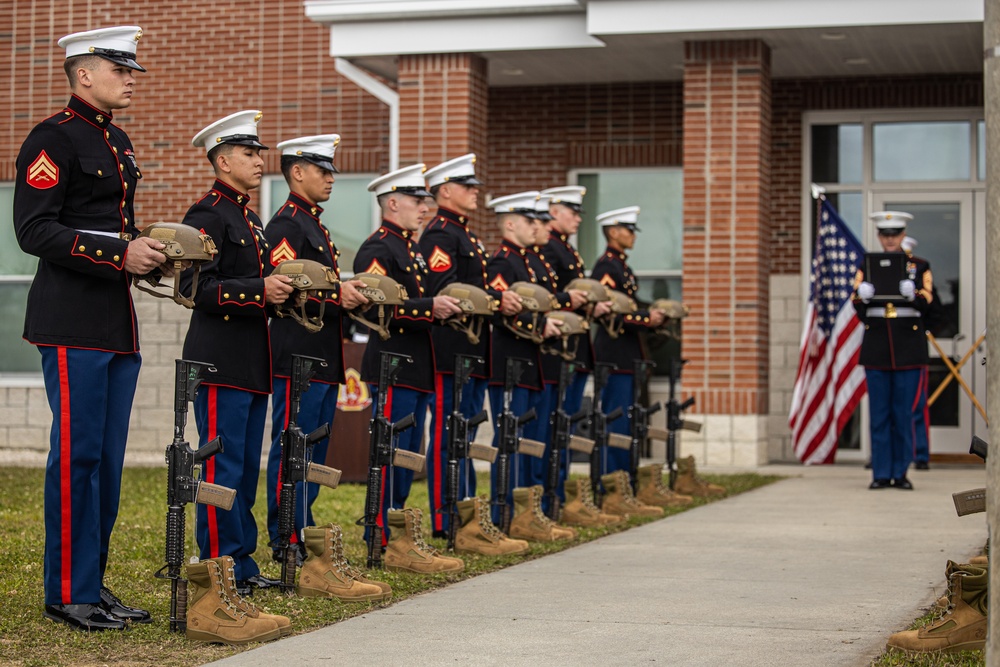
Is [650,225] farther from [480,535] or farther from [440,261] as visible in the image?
[480,535]

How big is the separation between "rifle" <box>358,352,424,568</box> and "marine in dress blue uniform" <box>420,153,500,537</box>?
88cm

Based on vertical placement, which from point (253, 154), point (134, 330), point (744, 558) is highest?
point (253, 154)

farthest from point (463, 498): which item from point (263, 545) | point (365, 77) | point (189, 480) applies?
point (365, 77)

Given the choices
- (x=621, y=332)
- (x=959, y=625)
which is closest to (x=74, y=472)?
(x=959, y=625)

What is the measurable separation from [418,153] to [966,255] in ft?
18.3

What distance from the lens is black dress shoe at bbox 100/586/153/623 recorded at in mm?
5730

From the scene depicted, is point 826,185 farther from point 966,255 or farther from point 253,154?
point 253,154

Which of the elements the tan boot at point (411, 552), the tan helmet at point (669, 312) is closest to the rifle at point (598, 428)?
the tan helmet at point (669, 312)

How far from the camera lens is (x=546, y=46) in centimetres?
1400

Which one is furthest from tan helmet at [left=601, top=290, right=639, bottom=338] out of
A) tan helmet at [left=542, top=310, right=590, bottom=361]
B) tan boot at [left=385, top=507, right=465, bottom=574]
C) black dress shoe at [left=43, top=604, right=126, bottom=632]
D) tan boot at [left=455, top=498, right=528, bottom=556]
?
black dress shoe at [left=43, top=604, right=126, bottom=632]

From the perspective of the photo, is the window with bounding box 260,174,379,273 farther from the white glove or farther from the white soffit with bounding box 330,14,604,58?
the white glove

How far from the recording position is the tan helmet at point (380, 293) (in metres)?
7.19

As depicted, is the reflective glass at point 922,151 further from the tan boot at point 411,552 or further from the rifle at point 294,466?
the rifle at point 294,466

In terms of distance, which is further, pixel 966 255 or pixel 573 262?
pixel 966 255
